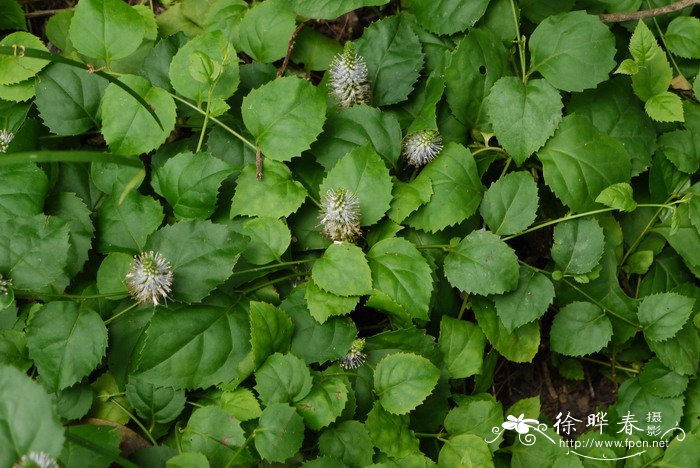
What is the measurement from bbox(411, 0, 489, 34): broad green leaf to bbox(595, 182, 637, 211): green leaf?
2.67ft

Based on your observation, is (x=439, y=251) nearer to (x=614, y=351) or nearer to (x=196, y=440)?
(x=614, y=351)

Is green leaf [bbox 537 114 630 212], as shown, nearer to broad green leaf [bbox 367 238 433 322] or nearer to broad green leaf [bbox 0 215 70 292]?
broad green leaf [bbox 367 238 433 322]

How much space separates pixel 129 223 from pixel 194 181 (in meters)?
0.28

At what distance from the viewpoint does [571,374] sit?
8.68 ft

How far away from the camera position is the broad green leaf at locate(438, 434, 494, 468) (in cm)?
222

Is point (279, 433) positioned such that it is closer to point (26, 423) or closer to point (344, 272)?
point (344, 272)

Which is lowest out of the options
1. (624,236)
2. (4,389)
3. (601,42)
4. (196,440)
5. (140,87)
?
(196,440)

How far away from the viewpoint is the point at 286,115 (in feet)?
7.54

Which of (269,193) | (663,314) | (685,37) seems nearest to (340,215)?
(269,193)

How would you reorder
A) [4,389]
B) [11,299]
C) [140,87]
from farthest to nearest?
[140,87] < [11,299] < [4,389]

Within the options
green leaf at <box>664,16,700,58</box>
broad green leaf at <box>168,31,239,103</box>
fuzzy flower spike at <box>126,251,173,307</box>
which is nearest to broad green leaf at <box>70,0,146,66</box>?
broad green leaf at <box>168,31,239,103</box>

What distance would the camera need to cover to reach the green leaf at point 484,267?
7.39 ft

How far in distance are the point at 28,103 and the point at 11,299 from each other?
85 cm

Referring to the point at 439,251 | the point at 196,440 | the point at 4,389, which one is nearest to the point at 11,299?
the point at 4,389
